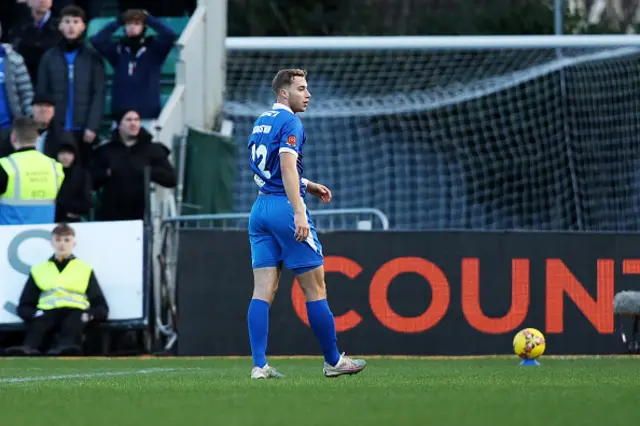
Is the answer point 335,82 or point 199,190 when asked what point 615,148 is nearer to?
point 335,82

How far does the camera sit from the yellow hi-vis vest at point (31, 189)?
13531 mm

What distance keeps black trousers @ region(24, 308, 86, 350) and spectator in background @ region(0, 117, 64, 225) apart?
1.07 m

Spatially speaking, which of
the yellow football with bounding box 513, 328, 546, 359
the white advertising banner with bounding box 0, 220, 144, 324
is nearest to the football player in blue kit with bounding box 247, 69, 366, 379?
the yellow football with bounding box 513, 328, 546, 359

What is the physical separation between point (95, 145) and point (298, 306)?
301 cm

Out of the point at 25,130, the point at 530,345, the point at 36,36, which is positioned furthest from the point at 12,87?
the point at 530,345

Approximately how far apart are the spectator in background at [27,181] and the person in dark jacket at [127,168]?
0.65m

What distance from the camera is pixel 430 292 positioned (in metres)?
13.2

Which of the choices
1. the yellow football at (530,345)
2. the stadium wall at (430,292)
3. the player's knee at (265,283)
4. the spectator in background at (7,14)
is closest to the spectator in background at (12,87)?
the stadium wall at (430,292)

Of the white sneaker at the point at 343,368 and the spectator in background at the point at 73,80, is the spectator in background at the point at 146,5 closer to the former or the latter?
the spectator in background at the point at 73,80

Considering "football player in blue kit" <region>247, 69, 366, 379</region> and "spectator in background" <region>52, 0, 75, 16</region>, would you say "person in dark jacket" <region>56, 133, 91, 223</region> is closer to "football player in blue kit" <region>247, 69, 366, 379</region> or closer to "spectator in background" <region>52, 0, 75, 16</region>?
"spectator in background" <region>52, 0, 75, 16</region>

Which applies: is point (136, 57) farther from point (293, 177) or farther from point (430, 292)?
point (293, 177)

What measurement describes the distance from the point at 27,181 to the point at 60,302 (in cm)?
128

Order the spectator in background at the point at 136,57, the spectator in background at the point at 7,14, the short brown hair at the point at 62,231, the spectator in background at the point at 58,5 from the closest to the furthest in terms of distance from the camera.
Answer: the short brown hair at the point at 62,231 < the spectator in background at the point at 136,57 < the spectator in background at the point at 58,5 < the spectator in background at the point at 7,14

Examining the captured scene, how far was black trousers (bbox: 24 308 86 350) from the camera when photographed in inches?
508
